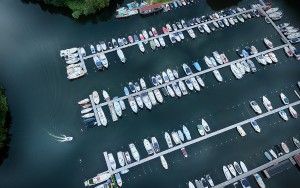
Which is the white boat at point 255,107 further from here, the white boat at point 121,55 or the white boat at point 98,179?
the white boat at point 98,179

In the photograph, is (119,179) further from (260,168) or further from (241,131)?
(260,168)

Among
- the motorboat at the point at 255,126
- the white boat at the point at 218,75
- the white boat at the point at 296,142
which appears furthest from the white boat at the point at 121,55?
the white boat at the point at 296,142

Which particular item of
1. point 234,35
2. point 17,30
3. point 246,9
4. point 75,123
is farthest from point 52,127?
point 246,9

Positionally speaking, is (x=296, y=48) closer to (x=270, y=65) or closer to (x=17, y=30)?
(x=270, y=65)

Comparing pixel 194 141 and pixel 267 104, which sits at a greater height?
pixel 267 104

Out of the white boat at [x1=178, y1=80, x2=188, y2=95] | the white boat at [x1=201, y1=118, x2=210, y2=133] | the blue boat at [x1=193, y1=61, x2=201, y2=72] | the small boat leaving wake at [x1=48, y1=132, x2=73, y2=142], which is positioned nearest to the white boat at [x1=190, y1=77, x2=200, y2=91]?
the white boat at [x1=178, y1=80, x2=188, y2=95]

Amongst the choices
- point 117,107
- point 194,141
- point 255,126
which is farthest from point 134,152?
point 255,126

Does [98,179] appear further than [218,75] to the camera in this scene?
No

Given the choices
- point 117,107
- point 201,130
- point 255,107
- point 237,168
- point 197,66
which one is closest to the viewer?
point 237,168
